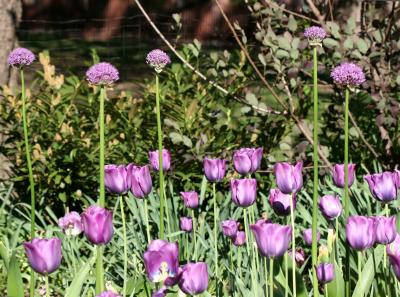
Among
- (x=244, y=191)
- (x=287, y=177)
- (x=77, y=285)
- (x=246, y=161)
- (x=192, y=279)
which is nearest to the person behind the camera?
(x=192, y=279)

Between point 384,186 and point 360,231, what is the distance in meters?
0.43

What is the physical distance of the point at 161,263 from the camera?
1.77 meters

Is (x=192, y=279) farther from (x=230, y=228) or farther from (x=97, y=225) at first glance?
(x=230, y=228)

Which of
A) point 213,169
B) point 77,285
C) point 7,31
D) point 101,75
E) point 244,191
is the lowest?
point 77,285

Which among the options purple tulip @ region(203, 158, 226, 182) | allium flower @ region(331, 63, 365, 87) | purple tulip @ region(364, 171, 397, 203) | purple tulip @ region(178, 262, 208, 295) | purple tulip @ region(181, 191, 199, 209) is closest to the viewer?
purple tulip @ region(178, 262, 208, 295)

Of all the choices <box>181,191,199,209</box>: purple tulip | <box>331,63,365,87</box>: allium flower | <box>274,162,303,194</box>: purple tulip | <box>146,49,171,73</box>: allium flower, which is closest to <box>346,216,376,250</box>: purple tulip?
<box>274,162,303,194</box>: purple tulip

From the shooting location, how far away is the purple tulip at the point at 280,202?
227cm

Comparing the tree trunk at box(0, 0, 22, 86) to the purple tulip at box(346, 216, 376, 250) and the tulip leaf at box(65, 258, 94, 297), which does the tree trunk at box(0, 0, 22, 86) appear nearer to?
the tulip leaf at box(65, 258, 94, 297)

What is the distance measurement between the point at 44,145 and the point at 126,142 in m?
0.44

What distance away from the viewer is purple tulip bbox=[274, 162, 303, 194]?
2133mm

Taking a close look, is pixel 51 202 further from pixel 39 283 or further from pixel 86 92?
pixel 39 283

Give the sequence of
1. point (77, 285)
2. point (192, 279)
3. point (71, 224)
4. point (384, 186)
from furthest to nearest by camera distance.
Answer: point (71, 224)
point (384, 186)
point (77, 285)
point (192, 279)

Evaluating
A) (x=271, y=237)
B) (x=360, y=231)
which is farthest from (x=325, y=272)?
(x=271, y=237)

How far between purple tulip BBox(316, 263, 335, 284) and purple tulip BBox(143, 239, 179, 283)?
41 cm
